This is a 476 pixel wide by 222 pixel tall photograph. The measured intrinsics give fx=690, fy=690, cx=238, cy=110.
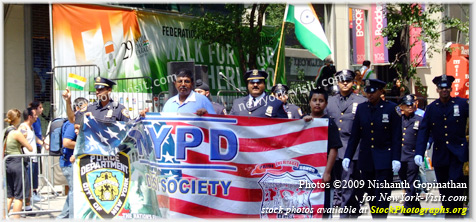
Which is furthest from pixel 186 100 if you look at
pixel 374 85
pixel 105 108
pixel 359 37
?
pixel 359 37

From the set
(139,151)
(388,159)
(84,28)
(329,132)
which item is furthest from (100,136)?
(84,28)

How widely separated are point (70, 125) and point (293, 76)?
1336cm

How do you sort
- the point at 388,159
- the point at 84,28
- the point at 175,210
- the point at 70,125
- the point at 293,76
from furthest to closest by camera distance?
the point at 293,76 < the point at 84,28 < the point at 70,125 < the point at 388,159 < the point at 175,210

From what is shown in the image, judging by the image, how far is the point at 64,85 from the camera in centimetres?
1438

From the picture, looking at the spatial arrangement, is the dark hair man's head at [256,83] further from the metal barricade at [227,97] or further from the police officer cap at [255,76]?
the metal barricade at [227,97]

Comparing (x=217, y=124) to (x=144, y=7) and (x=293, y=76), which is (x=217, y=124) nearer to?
(x=144, y=7)

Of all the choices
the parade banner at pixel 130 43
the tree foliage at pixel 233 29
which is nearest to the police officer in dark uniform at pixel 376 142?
the parade banner at pixel 130 43

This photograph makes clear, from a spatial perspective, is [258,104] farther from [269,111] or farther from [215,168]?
[215,168]

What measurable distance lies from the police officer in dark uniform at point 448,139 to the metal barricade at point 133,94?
6924 mm

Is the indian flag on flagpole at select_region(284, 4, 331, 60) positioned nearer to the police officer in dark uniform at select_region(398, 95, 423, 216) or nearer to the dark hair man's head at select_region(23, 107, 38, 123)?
the police officer in dark uniform at select_region(398, 95, 423, 216)

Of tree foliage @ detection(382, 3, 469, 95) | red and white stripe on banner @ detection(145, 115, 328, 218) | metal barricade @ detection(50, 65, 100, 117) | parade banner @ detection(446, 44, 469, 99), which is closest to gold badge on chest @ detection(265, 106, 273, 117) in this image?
red and white stripe on banner @ detection(145, 115, 328, 218)

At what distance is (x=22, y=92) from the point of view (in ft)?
54.1

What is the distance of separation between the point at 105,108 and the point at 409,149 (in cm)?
532

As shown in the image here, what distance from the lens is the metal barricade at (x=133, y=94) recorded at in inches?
591
